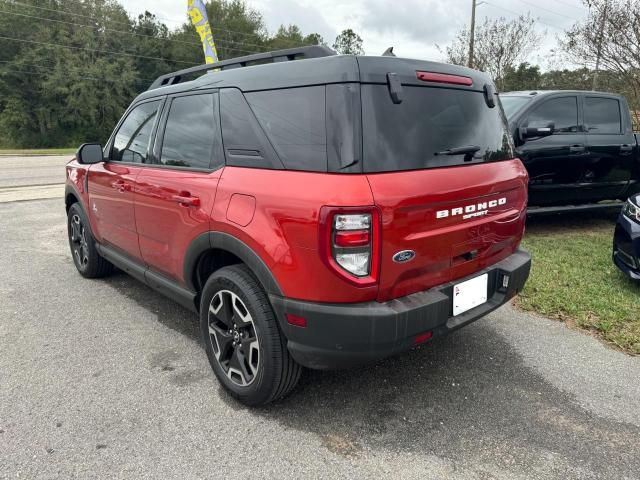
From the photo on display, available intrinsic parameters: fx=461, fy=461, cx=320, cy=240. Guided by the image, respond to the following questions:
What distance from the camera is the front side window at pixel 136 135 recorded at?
3428mm

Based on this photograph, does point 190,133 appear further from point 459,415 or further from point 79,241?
point 79,241

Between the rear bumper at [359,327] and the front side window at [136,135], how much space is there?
75.0 inches

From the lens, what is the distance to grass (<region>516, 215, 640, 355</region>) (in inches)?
142

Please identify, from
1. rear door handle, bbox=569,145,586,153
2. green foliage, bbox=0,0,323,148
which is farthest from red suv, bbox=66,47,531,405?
green foliage, bbox=0,0,323,148

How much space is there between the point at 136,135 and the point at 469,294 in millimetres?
2743

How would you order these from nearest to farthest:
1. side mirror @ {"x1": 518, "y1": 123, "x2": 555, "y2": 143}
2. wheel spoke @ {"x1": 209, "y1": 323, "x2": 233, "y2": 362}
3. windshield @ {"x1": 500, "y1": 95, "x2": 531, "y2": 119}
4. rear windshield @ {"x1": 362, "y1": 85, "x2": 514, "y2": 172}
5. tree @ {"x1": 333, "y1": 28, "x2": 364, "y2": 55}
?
rear windshield @ {"x1": 362, "y1": 85, "x2": 514, "y2": 172} < wheel spoke @ {"x1": 209, "y1": 323, "x2": 233, "y2": 362} < side mirror @ {"x1": 518, "y1": 123, "x2": 555, "y2": 143} < windshield @ {"x1": 500, "y1": 95, "x2": 531, "y2": 119} < tree @ {"x1": 333, "y1": 28, "x2": 364, "y2": 55}

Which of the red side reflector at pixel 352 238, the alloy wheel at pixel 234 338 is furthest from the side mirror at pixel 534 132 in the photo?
the alloy wheel at pixel 234 338

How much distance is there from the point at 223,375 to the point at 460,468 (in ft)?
4.53

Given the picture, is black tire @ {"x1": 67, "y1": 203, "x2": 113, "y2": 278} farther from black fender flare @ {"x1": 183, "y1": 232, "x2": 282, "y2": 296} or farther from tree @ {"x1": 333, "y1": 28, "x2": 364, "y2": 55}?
tree @ {"x1": 333, "y1": 28, "x2": 364, "y2": 55}

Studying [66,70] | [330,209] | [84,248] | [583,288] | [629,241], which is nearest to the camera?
[330,209]

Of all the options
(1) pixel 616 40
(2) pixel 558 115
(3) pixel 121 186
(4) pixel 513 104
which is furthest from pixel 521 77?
(3) pixel 121 186

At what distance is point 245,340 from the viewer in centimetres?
255

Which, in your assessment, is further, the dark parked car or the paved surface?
the dark parked car

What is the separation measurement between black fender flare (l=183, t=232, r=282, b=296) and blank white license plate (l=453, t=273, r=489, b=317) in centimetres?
95
